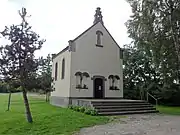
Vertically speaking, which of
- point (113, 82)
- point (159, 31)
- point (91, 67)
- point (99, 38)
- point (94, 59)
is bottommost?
point (113, 82)

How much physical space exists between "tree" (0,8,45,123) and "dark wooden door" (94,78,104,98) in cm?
989

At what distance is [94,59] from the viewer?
20312 mm

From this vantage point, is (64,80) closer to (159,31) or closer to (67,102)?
(67,102)

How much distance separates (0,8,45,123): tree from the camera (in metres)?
10.5

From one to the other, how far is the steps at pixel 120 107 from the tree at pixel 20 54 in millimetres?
5222

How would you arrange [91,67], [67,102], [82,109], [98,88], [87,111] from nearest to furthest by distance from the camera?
1. [87,111]
2. [82,109]
3. [67,102]
4. [91,67]
5. [98,88]

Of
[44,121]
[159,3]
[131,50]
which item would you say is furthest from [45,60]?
[131,50]

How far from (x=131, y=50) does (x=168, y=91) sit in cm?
746

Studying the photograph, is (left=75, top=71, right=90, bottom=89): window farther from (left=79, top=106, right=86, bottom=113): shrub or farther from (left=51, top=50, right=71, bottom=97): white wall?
(left=79, top=106, right=86, bottom=113): shrub

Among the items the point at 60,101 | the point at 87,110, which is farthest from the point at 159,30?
the point at 60,101

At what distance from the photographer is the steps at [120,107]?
14297 millimetres

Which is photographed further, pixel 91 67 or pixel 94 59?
pixel 94 59

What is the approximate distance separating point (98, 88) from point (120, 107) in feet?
16.9

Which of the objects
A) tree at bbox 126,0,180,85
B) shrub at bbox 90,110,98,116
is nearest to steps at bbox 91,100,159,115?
shrub at bbox 90,110,98,116
